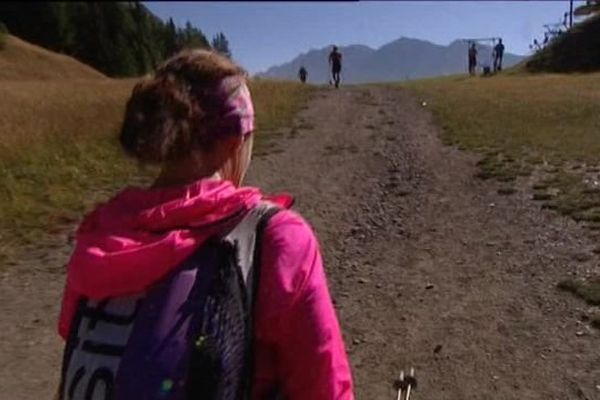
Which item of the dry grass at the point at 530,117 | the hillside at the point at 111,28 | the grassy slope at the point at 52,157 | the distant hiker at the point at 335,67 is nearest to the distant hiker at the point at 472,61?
the distant hiker at the point at 335,67

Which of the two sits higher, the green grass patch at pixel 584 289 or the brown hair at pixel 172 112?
the brown hair at pixel 172 112

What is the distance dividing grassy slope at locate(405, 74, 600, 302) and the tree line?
163 inches

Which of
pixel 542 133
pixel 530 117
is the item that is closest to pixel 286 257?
pixel 542 133

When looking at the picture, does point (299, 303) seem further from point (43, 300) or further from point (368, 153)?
point (368, 153)

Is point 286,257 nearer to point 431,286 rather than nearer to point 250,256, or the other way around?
point 250,256

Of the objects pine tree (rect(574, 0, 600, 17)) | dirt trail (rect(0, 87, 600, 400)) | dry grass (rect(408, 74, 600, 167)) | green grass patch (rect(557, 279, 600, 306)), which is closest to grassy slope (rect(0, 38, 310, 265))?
dirt trail (rect(0, 87, 600, 400))

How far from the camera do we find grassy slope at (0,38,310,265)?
9453mm

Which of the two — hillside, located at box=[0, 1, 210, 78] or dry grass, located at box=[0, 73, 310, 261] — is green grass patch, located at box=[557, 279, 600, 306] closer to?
hillside, located at box=[0, 1, 210, 78]

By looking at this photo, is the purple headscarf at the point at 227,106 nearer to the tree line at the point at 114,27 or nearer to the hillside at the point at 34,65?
the tree line at the point at 114,27

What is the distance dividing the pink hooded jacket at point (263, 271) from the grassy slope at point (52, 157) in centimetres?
727

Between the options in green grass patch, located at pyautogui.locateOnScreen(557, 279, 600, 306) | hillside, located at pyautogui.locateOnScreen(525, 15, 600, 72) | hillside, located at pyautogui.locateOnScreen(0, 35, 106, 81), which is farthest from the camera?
hillside, located at pyautogui.locateOnScreen(525, 15, 600, 72)

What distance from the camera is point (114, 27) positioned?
221 centimetres

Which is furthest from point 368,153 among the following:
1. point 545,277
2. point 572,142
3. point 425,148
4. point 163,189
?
point 163,189

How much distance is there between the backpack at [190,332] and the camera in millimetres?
1551
